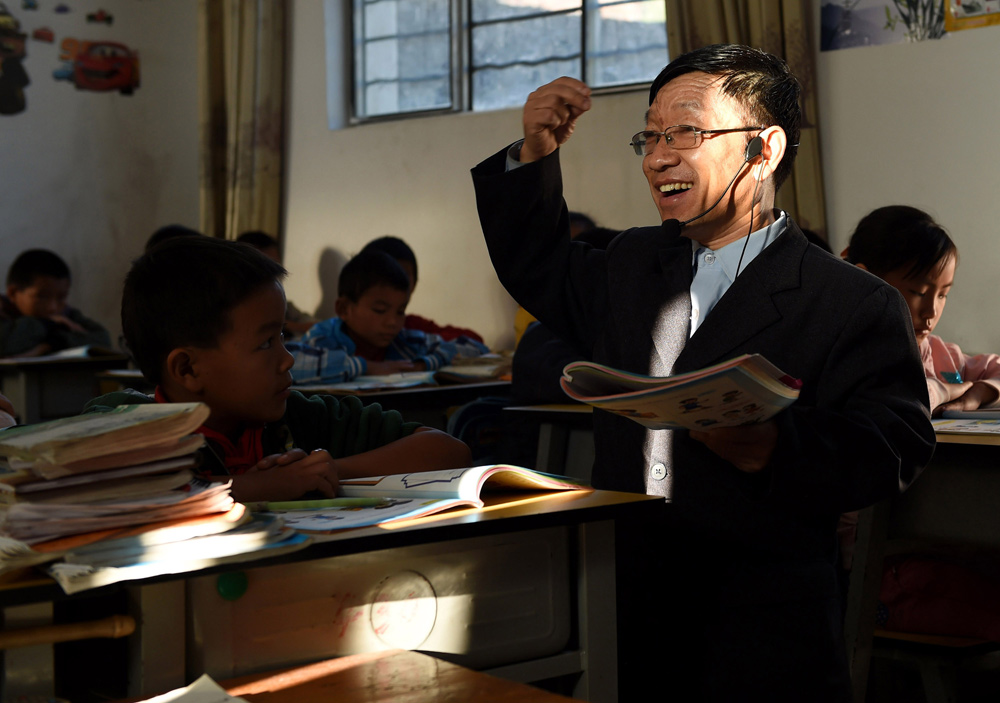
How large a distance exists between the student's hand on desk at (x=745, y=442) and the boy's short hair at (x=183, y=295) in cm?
62

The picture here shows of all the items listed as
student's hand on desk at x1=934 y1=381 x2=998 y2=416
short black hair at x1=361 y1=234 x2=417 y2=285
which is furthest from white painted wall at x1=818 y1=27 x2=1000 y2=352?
short black hair at x1=361 y1=234 x2=417 y2=285

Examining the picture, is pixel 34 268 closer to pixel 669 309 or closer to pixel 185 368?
pixel 185 368

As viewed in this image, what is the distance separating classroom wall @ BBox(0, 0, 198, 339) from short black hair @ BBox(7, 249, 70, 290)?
1.43 ft

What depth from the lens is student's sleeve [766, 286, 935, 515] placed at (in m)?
1.21

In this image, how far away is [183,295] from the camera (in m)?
1.38

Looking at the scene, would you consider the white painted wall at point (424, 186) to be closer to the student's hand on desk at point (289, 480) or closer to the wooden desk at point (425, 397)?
the wooden desk at point (425, 397)

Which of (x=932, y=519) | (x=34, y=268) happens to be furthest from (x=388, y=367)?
(x=34, y=268)

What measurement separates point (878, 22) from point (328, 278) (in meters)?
3.20

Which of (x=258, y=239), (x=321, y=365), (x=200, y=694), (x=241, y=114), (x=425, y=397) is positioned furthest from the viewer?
(x=241, y=114)

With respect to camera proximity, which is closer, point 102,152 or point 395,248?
point 395,248

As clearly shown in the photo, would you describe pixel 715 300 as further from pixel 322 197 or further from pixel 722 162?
pixel 322 197

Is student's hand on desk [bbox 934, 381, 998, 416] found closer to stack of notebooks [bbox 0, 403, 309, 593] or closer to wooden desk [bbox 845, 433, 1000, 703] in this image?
wooden desk [bbox 845, 433, 1000, 703]

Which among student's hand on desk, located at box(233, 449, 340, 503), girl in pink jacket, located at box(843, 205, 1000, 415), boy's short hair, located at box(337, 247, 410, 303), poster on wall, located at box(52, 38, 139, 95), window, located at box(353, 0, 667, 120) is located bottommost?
student's hand on desk, located at box(233, 449, 340, 503)

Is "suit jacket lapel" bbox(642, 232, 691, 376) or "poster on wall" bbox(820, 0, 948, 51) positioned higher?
"poster on wall" bbox(820, 0, 948, 51)
